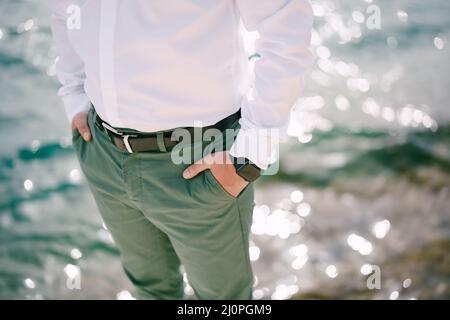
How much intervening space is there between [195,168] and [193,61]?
31cm

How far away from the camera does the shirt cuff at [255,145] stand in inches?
59.7

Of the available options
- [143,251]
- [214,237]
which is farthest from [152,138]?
[143,251]

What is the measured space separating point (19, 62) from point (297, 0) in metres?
3.97

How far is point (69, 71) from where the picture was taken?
200 cm

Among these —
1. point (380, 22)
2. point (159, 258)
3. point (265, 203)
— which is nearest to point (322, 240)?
point (265, 203)

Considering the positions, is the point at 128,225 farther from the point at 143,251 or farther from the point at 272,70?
the point at 272,70

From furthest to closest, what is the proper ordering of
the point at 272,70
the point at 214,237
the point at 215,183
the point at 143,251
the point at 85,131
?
the point at 143,251, the point at 85,131, the point at 214,237, the point at 215,183, the point at 272,70

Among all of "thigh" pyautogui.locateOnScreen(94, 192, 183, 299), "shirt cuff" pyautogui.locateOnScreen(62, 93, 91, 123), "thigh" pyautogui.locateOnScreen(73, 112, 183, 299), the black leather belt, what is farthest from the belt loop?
"shirt cuff" pyautogui.locateOnScreen(62, 93, 91, 123)

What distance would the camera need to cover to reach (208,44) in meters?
1.46

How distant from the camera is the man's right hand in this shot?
5.90ft

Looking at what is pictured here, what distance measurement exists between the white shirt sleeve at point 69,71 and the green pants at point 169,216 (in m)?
0.17

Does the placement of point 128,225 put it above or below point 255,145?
below

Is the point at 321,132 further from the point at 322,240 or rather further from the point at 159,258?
the point at 159,258

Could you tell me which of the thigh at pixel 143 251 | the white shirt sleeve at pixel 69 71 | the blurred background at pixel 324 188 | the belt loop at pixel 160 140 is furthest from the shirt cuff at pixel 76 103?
the blurred background at pixel 324 188
